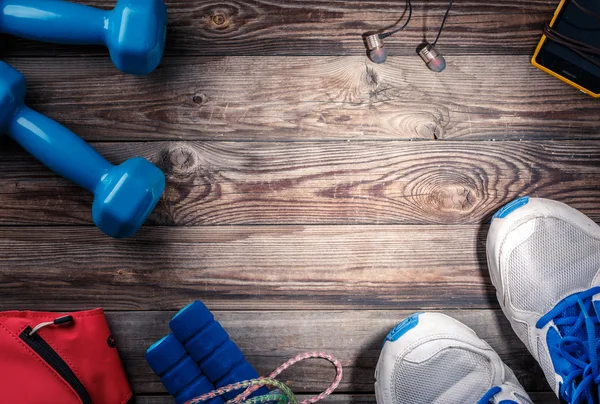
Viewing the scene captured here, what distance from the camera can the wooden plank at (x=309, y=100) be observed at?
957 mm

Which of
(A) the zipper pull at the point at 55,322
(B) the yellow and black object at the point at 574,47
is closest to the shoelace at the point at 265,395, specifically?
(A) the zipper pull at the point at 55,322

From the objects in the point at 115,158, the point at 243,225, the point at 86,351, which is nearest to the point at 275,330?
the point at 243,225

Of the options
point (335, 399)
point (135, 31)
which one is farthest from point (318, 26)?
point (335, 399)

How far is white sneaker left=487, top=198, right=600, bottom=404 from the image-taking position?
3.03 feet

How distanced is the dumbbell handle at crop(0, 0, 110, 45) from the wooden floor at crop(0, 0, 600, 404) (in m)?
0.12

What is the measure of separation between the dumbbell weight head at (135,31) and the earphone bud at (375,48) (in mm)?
371

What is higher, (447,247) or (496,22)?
(496,22)

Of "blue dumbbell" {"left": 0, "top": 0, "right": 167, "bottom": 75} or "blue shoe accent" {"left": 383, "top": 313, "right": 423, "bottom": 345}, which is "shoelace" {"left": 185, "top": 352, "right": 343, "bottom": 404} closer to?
"blue shoe accent" {"left": 383, "top": 313, "right": 423, "bottom": 345}

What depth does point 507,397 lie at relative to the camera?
910 millimetres

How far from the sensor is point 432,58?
0.94 metres

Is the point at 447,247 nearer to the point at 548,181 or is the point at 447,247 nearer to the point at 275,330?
the point at 548,181

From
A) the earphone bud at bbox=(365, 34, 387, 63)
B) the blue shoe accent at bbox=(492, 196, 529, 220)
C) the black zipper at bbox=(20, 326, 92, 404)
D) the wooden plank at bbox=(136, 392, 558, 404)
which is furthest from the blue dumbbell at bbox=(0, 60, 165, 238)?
the blue shoe accent at bbox=(492, 196, 529, 220)

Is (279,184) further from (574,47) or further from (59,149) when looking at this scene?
(574,47)

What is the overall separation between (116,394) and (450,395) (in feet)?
1.98
